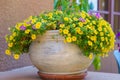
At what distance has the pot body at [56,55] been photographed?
5.32 ft

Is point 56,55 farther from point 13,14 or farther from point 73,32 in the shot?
point 13,14

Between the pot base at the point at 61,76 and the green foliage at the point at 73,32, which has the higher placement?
the green foliage at the point at 73,32

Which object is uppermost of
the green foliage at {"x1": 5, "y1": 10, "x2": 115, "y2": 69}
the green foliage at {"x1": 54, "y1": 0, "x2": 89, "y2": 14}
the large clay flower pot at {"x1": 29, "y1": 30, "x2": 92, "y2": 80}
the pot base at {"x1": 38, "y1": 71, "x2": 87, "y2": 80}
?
the green foliage at {"x1": 54, "y1": 0, "x2": 89, "y2": 14}

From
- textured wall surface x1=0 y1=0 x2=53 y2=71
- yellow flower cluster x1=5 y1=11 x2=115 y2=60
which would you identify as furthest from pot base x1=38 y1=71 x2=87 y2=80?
textured wall surface x1=0 y1=0 x2=53 y2=71

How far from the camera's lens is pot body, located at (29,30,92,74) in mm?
1622

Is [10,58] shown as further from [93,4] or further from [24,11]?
[93,4]

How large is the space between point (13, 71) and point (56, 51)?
63 centimetres

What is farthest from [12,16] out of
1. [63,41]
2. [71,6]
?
[63,41]

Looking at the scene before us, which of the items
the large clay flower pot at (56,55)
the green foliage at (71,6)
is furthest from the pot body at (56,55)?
the green foliage at (71,6)

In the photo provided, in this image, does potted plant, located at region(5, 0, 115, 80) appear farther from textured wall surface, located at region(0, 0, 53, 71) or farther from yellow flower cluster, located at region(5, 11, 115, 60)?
textured wall surface, located at region(0, 0, 53, 71)

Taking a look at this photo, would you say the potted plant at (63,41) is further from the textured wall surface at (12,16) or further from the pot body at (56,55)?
the textured wall surface at (12,16)


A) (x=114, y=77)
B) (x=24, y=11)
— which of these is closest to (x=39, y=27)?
(x=114, y=77)

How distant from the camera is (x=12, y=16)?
2.23m

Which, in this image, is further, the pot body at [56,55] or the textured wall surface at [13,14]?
the textured wall surface at [13,14]
